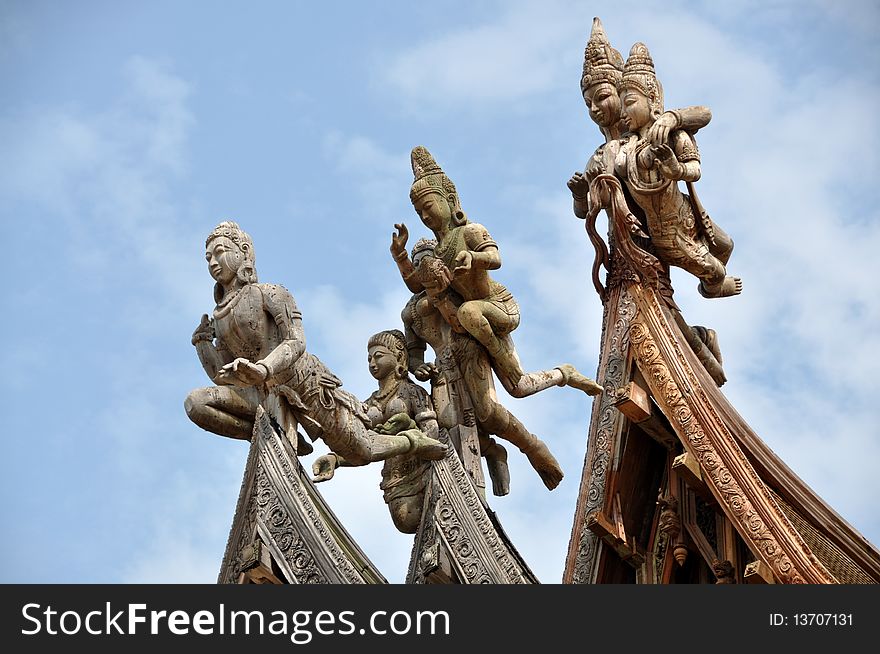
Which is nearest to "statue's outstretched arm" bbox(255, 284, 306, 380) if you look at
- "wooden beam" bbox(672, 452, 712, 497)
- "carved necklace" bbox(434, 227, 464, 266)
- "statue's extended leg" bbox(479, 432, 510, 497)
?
"carved necklace" bbox(434, 227, 464, 266)

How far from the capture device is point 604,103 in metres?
30.1

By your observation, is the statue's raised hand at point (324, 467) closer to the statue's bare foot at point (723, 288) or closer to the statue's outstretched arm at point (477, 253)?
the statue's outstretched arm at point (477, 253)

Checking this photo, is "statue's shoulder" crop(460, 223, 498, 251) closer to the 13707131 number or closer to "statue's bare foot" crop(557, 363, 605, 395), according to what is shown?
"statue's bare foot" crop(557, 363, 605, 395)

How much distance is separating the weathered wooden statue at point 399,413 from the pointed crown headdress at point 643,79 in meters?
3.54

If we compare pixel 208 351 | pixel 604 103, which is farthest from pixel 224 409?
pixel 604 103

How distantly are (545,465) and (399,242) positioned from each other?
7.44 ft

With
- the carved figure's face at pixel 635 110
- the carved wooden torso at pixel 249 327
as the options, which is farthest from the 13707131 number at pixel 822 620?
the carved figure's face at pixel 635 110

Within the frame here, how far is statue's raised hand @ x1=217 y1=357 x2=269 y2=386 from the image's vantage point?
24734 mm

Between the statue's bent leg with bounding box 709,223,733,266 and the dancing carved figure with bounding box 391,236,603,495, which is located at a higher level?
the statue's bent leg with bounding box 709,223,733,266

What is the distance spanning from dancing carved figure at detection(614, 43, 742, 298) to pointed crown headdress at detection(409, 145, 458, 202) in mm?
2046

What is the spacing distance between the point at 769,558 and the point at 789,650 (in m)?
4.37

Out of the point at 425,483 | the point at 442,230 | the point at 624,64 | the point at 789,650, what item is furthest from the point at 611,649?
the point at 624,64

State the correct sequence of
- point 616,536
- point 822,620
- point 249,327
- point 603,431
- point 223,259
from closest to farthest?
1. point 822,620
2. point 249,327
3. point 223,259
4. point 616,536
5. point 603,431

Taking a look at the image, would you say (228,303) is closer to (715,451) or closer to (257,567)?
(257,567)
